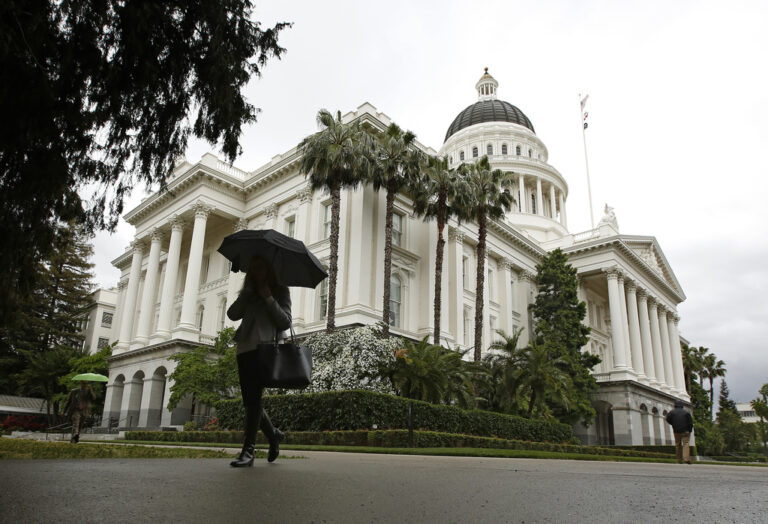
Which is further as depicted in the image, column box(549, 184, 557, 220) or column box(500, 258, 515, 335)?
column box(549, 184, 557, 220)

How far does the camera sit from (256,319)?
17.4 ft

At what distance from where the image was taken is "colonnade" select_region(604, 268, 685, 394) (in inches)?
1758

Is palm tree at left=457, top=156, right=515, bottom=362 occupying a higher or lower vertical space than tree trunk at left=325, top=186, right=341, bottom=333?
higher

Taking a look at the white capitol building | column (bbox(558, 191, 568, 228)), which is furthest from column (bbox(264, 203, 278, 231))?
column (bbox(558, 191, 568, 228))

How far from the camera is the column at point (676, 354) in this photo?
55656 mm

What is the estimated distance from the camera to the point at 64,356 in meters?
40.4

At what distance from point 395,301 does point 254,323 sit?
2748 cm

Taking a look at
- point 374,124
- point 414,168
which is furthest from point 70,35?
point 374,124

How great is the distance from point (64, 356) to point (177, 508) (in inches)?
1708

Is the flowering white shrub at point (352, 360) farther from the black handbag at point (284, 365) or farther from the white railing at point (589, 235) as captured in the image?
the white railing at point (589, 235)

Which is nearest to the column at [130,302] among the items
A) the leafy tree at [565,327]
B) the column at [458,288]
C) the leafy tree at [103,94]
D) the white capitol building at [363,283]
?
the white capitol building at [363,283]

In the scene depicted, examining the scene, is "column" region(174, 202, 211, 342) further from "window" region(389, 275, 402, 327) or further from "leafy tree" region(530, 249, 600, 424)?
"leafy tree" region(530, 249, 600, 424)

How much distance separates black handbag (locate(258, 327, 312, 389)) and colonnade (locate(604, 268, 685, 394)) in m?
42.8

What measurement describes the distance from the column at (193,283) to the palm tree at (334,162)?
11159 millimetres
